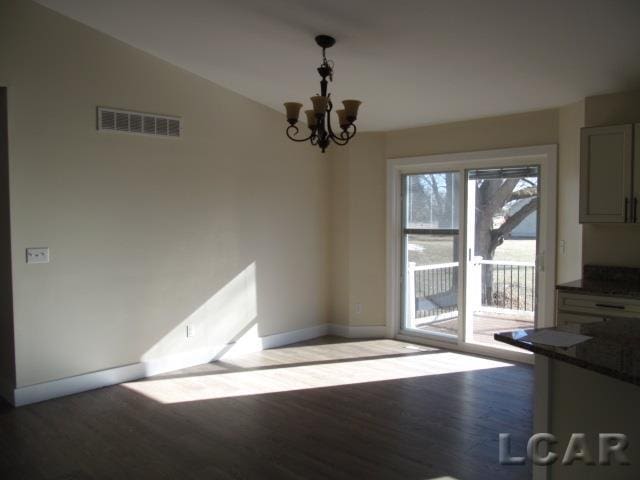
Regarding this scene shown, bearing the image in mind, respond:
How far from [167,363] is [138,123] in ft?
7.16

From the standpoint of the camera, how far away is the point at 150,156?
4461 millimetres

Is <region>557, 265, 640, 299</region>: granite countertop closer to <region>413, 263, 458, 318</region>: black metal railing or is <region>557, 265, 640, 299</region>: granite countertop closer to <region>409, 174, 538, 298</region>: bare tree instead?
<region>409, 174, 538, 298</region>: bare tree

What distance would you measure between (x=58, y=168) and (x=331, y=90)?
94.7 inches

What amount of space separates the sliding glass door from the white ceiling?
91 cm

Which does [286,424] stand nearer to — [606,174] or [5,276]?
[5,276]

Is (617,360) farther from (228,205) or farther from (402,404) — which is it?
(228,205)

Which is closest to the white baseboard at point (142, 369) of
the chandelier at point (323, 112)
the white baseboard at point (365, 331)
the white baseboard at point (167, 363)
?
the white baseboard at point (167, 363)

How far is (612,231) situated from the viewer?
13.3 feet

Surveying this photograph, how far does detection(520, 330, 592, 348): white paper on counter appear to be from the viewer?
207 cm

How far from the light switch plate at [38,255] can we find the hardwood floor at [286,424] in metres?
1.10

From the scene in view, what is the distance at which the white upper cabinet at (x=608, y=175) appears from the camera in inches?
147

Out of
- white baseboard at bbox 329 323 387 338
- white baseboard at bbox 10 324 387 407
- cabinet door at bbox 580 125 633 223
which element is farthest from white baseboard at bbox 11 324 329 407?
cabinet door at bbox 580 125 633 223

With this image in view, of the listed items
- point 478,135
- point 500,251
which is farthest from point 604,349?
point 478,135

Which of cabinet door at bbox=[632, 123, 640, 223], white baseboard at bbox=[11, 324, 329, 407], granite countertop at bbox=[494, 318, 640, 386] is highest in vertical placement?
cabinet door at bbox=[632, 123, 640, 223]
